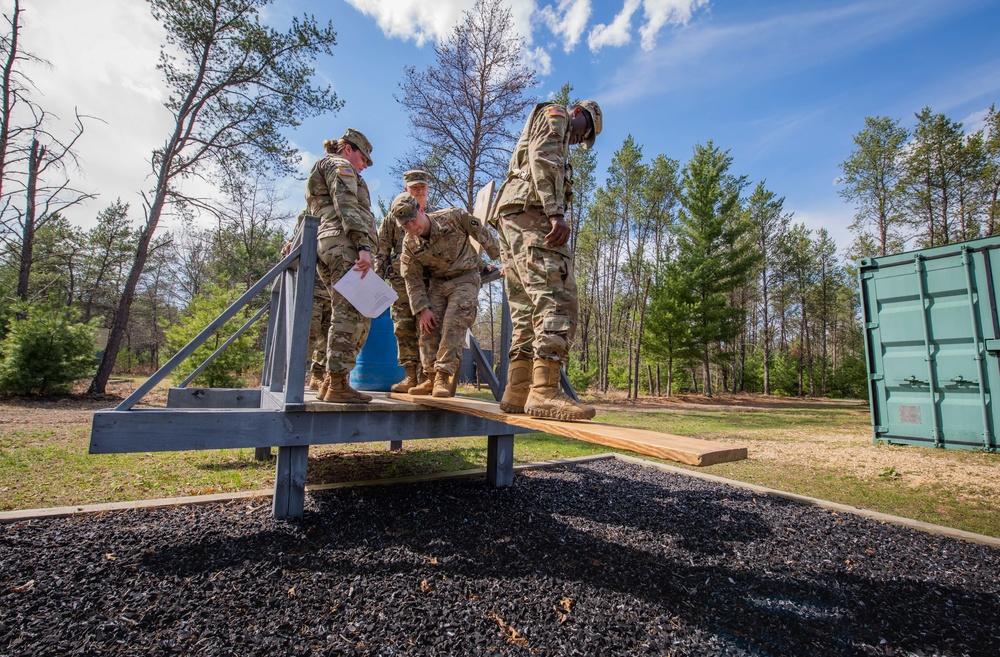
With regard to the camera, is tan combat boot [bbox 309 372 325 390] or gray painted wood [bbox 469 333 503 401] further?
tan combat boot [bbox 309 372 325 390]

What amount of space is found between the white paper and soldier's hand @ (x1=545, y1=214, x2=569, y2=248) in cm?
115

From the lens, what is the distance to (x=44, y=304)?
413 inches

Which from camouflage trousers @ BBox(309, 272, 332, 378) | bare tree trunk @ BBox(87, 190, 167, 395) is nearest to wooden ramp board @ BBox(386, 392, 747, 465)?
camouflage trousers @ BBox(309, 272, 332, 378)

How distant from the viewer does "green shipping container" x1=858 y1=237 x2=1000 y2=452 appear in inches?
204

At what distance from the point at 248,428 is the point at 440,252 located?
188cm

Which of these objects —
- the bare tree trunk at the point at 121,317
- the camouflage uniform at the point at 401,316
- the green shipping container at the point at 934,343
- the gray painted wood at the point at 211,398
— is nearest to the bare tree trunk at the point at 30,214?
the bare tree trunk at the point at 121,317

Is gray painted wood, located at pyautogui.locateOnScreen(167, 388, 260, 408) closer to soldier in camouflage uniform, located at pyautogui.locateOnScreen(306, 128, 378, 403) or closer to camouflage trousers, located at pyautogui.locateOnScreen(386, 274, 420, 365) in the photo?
soldier in camouflage uniform, located at pyautogui.locateOnScreen(306, 128, 378, 403)

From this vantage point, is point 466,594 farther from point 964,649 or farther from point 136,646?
point 964,649

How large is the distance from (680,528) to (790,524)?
0.80m

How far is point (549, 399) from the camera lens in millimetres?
2205

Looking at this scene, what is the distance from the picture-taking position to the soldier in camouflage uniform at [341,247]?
3.02m

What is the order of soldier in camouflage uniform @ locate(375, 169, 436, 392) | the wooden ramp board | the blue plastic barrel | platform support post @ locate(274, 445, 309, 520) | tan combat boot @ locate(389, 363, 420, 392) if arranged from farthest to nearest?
the blue plastic barrel → tan combat boot @ locate(389, 363, 420, 392) → soldier in camouflage uniform @ locate(375, 169, 436, 392) → platform support post @ locate(274, 445, 309, 520) → the wooden ramp board

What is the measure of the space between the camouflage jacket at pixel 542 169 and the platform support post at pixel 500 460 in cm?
188

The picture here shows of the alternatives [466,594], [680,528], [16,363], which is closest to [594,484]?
[680,528]
